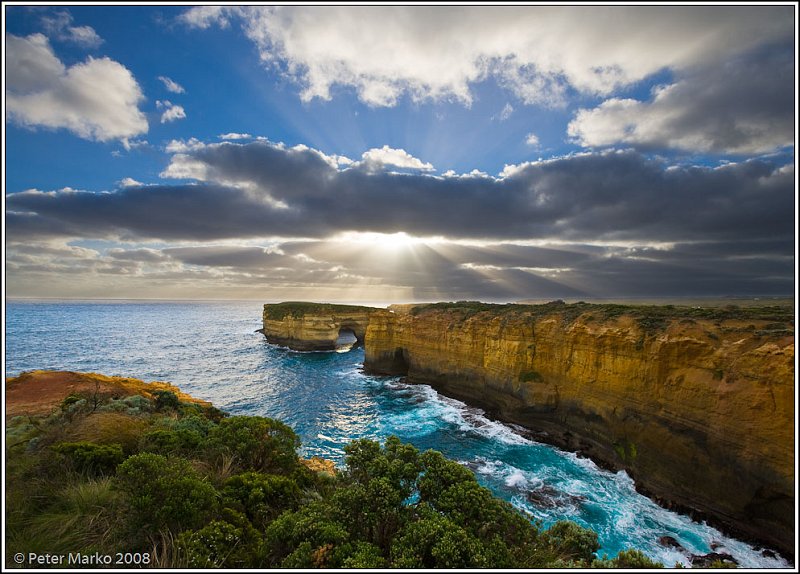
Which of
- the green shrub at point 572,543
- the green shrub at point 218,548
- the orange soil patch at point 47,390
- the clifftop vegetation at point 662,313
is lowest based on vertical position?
the orange soil patch at point 47,390

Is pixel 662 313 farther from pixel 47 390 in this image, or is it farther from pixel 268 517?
pixel 47 390

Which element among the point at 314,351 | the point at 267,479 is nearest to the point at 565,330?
the point at 267,479

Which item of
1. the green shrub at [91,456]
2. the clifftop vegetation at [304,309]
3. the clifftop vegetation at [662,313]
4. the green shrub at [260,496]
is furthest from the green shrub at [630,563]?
the clifftop vegetation at [304,309]

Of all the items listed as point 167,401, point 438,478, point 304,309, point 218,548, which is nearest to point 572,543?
point 438,478

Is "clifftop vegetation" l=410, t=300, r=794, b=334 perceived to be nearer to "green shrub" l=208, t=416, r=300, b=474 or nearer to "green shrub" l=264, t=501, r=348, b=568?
"green shrub" l=264, t=501, r=348, b=568

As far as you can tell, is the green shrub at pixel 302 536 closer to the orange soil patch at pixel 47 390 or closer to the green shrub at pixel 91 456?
the green shrub at pixel 91 456

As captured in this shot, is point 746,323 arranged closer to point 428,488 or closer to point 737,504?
point 737,504
